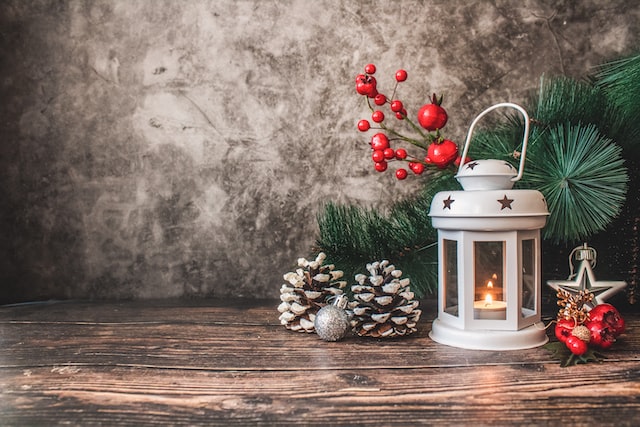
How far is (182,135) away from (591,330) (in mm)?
959

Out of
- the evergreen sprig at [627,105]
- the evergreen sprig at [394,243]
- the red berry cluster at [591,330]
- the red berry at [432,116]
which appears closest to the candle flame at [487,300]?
the red berry cluster at [591,330]

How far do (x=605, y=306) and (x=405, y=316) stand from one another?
0.32 m

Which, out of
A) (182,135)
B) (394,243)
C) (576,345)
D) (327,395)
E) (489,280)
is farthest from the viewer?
(182,135)

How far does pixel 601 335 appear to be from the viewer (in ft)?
2.62

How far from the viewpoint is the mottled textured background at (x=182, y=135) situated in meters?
1.27

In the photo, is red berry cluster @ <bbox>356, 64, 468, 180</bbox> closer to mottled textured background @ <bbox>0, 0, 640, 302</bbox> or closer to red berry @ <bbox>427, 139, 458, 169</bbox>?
red berry @ <bbox>427, 139, 458, 169</bbox>

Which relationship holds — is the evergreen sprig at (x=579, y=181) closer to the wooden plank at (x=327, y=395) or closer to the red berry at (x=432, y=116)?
the red berry at (x=432, y=116)

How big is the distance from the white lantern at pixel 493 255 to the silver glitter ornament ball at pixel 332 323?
0.15 meters

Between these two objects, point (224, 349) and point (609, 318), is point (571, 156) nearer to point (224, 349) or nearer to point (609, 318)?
point (609, 318)

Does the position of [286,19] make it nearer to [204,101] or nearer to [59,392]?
[204,101]

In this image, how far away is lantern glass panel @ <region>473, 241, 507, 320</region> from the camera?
863mm

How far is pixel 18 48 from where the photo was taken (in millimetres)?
1288

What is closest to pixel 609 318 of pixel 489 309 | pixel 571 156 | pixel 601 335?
pixel 601 335

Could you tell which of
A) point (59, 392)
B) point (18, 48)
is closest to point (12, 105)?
point (18, 48)
